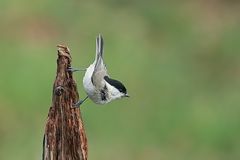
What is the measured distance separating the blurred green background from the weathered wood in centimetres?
582

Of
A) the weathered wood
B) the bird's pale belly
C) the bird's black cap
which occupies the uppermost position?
the bird's black cap

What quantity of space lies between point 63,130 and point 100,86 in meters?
2.07

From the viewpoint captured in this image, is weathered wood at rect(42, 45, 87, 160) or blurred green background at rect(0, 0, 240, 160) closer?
weathered wood at rect(42, 45, 87, 160)

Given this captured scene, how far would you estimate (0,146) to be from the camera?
392 inches

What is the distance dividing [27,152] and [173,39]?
5.54 meters

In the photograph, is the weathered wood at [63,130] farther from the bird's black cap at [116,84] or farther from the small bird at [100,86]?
the bird's black cap at [116,84]

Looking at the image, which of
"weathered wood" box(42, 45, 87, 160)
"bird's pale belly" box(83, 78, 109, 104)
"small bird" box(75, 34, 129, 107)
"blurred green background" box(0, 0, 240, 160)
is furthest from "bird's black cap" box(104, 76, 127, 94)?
"blurred green background" box(0, 0, 240, 160)

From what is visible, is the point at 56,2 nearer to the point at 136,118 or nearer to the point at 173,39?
the point at 173,39

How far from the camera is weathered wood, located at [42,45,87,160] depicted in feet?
9.18

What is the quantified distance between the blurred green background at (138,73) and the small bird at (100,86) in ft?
12.4

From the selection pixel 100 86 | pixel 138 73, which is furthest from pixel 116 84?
pixel 138 73

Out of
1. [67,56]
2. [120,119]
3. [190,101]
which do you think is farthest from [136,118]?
[67,56]

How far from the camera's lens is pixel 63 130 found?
2.90 metres

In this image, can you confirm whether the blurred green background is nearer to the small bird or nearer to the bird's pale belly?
the small bird
